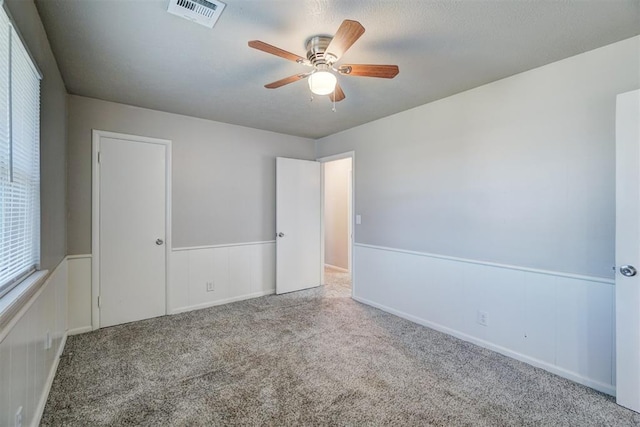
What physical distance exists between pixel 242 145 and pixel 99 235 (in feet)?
6.31

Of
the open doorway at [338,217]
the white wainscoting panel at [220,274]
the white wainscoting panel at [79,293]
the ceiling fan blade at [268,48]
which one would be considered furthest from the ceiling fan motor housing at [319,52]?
the open doorway at [338,217]

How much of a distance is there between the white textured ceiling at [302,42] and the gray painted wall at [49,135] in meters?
0.11

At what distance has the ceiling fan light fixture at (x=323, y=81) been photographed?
187 cm

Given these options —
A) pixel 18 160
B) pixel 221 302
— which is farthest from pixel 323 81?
pixel 221 302

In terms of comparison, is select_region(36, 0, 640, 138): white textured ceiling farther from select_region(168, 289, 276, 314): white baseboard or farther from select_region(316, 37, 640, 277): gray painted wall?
select_region(168, 289, 276, 314): white baseboard

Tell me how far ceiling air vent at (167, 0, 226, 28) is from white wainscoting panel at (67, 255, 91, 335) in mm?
2558

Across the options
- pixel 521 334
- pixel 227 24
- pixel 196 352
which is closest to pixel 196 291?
pixel 196 352

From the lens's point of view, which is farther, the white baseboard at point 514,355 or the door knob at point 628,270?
the white baseboard at point 514,355

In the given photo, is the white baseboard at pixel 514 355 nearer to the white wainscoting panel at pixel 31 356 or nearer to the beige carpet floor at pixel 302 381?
the beige carpet floor at pixel 302 381

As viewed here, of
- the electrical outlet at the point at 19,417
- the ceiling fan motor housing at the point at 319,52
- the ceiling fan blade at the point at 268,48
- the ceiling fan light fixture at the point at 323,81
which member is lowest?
the electrical outlet at the point at 19,417

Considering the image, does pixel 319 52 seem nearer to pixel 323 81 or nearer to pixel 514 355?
pixel 323 81

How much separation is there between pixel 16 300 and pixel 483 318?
3.20m

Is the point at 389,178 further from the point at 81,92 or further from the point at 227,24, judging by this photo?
the point at 81,92

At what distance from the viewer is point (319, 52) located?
192 centimetres
